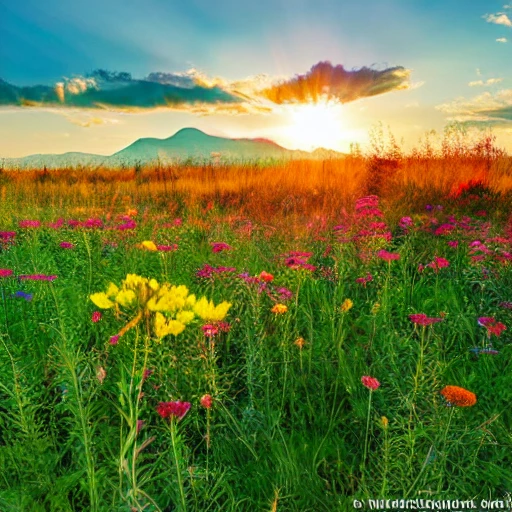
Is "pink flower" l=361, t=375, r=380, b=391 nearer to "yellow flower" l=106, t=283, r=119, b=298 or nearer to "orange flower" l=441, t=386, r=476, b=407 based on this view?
"orange flower" l=441, t=386, r=476, b=407

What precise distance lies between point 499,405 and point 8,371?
5.49 feet

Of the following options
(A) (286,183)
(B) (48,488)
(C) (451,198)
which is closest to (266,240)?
(B) (48,488)

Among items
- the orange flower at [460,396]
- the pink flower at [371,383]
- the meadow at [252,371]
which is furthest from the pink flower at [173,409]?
the orange flower at [460,396]

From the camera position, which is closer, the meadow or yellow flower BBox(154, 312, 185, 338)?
yellow flower BBox(154, 312, 185, 338)

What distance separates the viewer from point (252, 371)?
1.66 m

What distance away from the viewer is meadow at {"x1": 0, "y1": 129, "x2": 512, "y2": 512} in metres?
1.18

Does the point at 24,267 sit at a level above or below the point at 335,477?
above

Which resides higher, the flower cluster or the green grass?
the flower cluster

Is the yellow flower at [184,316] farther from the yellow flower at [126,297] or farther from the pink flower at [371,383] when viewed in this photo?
the pink flower at [371,383]

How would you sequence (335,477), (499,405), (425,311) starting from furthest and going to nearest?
(425,311), (499,405), (335,477)

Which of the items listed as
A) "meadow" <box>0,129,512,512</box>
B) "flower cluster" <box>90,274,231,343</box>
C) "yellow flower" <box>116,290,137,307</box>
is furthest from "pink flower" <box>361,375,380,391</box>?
"yellow flower" <box>116,290,137,307</box>

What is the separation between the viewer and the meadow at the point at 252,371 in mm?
1179

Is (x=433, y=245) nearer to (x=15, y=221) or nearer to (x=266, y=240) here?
(x=266, y=240)

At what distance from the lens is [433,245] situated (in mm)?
3838
